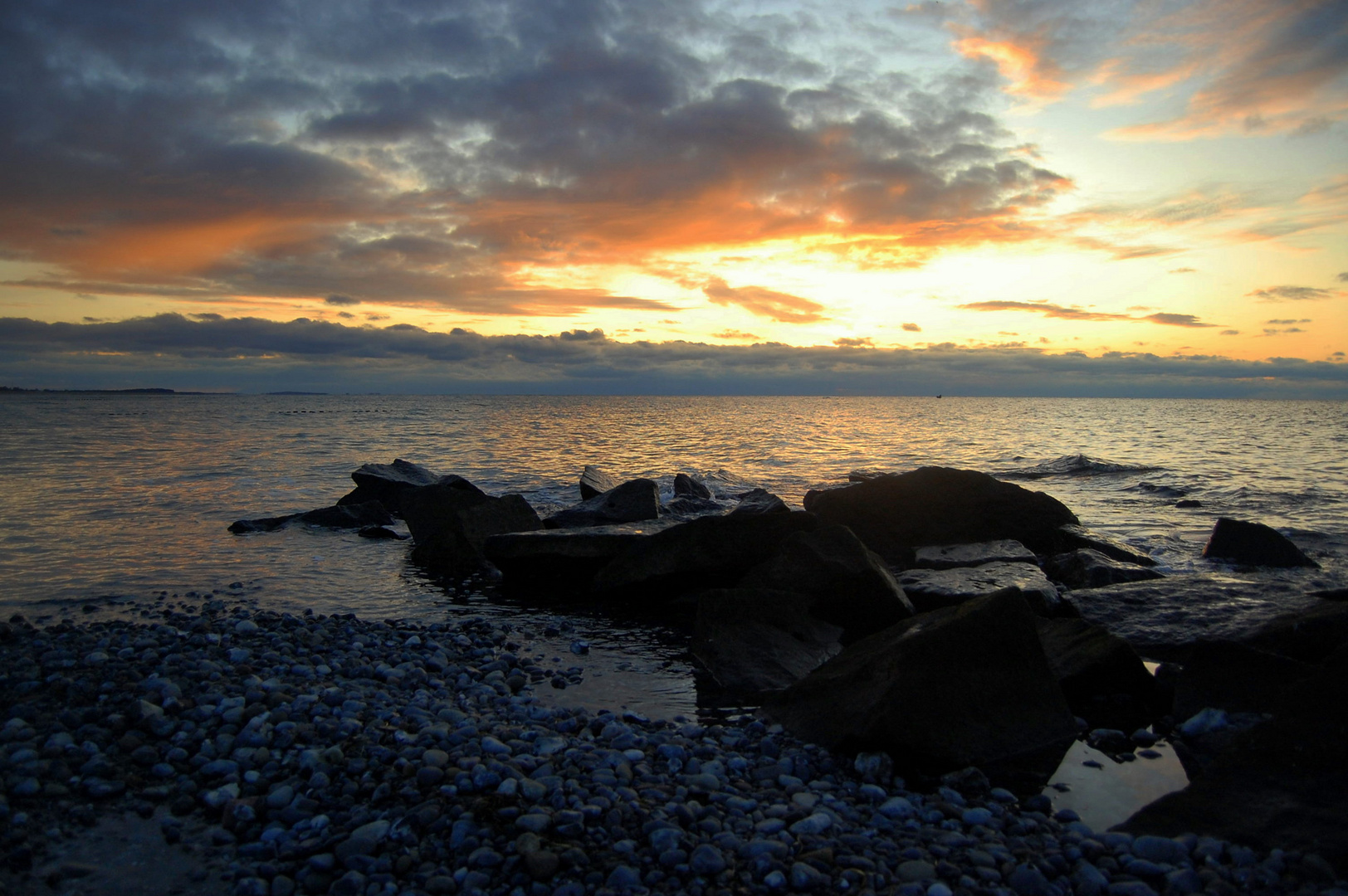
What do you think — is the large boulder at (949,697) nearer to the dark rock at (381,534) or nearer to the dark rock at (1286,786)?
the dark rock at (1286,786)

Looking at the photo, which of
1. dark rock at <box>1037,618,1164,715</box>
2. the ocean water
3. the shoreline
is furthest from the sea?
the shoreline

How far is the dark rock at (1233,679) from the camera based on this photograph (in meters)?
6.33

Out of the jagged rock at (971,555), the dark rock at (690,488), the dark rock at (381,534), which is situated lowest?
the dark rock at (381,534)

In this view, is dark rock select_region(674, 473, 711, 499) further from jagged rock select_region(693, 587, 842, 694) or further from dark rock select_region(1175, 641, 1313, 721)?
dark rock select_region(1175, 641, 1313, 721)

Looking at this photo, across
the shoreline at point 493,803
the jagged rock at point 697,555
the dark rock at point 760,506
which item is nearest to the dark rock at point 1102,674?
the shoreline at point 493,803

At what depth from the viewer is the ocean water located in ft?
36.4

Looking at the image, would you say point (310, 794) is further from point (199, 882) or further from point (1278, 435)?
point (1278, 435)

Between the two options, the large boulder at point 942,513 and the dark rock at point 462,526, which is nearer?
the dark rock at point 462,526

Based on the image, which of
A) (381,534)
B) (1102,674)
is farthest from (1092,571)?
(381,534)

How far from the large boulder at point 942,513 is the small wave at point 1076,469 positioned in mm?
17678

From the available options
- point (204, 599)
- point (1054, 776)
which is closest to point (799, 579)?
point (1054, 776)

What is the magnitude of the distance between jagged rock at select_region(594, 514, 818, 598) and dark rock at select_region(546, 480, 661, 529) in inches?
138

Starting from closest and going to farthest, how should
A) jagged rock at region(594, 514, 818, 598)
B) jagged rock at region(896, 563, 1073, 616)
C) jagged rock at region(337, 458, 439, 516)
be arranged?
jagged rock at region(896, 563, 1073, 616) < jagged rock at region(594, 514, 818, 598) < jagged rock at region(337, 458, 439, 516)

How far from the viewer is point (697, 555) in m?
10.9
